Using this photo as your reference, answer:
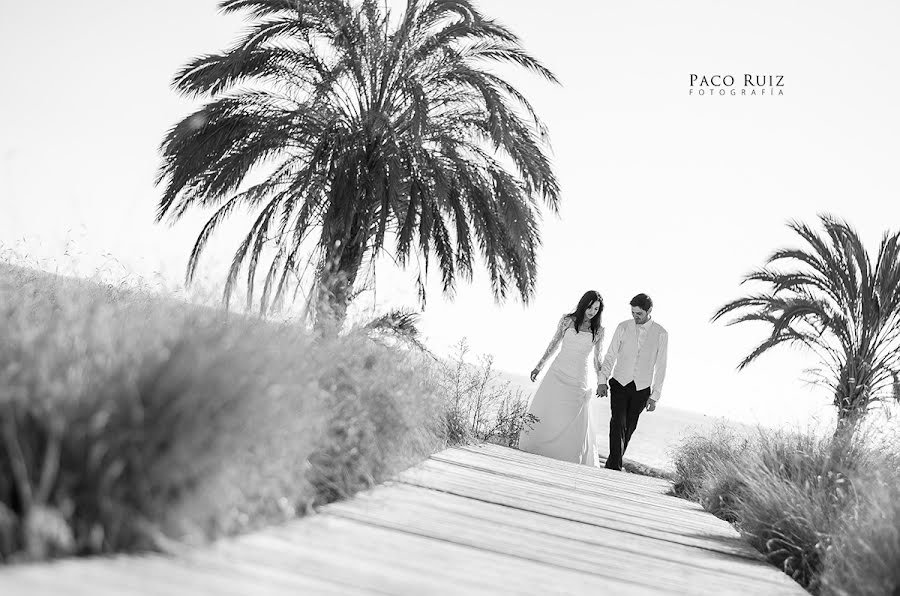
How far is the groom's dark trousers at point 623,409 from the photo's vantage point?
27.8ft

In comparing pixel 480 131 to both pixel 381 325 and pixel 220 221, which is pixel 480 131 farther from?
pixel 381 325

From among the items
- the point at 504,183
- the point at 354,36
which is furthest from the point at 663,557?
the point at 354,36

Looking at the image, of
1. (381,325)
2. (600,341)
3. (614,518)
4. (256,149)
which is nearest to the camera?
(614,518)

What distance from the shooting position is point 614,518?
14.0ft

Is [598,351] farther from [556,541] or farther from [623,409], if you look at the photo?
[556,541]

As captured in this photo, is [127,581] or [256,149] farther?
[256,149]

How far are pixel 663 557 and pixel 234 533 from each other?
185 cm

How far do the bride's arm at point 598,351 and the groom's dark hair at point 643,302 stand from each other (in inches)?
20.7

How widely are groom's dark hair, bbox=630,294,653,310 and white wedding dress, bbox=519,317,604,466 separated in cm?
54

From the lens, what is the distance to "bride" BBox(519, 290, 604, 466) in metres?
8.90

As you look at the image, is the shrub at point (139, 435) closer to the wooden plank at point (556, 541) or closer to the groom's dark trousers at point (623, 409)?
the wooden plank at point (556, 541)

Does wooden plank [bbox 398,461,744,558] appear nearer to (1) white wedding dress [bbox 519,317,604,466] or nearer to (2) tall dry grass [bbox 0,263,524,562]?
(2) tall dry grass [bbox 0,263,524,562]

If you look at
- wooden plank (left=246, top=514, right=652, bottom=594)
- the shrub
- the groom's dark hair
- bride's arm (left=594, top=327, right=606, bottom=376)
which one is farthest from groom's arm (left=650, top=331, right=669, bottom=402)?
the shrub

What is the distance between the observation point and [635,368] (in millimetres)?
8492
